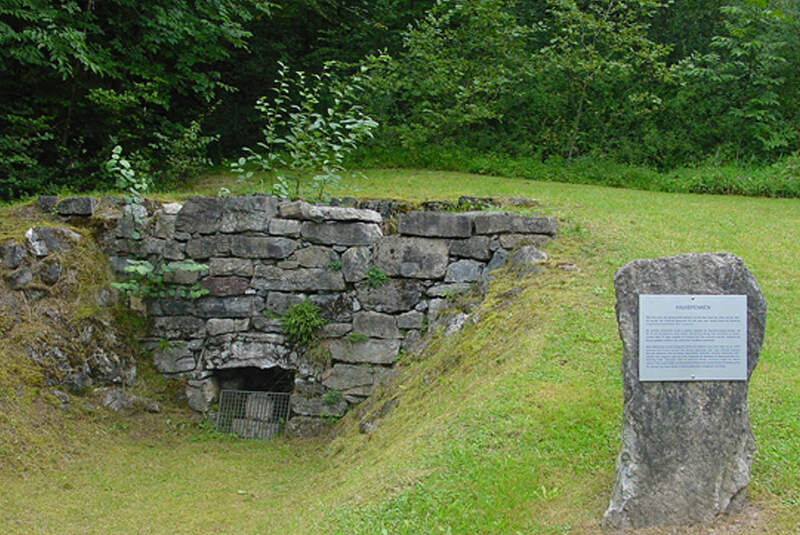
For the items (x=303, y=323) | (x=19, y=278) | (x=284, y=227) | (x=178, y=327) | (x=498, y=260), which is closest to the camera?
(x=19, y=278)

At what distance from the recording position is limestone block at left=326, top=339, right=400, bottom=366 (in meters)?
7.16

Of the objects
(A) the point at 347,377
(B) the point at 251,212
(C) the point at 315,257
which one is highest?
(B) the point at 251,212

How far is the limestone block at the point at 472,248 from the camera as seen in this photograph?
7.12 metres

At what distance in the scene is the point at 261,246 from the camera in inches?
290

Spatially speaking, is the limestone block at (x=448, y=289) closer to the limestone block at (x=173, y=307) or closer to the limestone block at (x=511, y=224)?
the limestone block at (x=511, y=224)

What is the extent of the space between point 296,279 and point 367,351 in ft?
3.56

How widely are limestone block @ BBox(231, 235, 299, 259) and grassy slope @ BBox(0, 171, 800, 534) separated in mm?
1891

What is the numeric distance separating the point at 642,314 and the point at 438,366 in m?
2.81

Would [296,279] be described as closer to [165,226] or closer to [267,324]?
[267,324]

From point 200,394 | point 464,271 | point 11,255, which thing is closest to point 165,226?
point 11,255

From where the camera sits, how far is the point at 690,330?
340 cm

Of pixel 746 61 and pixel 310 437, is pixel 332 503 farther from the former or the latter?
pixel 746 61

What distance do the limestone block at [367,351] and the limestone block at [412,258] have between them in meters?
0.74

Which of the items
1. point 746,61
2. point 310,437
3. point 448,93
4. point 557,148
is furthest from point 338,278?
point 746,61
